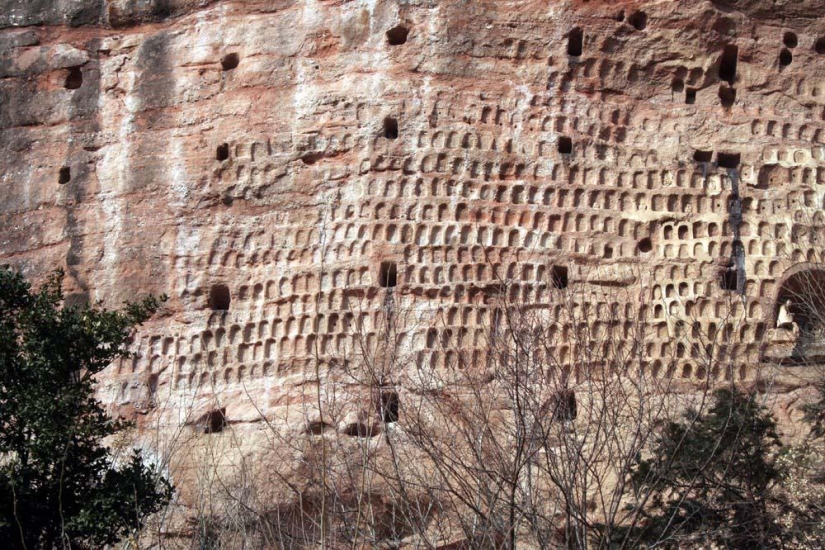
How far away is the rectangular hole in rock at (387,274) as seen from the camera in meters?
14.4

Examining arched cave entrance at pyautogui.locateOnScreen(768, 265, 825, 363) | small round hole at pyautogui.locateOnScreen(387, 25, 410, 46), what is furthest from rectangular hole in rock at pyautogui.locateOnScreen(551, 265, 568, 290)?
small round hole at pyautogui.locateOnScreen(387, 25, 410, 46)

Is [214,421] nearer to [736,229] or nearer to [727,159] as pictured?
[736,229]

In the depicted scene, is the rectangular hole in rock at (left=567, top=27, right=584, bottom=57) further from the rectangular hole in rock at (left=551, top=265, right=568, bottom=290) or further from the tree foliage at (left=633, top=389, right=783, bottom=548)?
the tree foliage at (left=633, top=389, right=783, bottom=548)

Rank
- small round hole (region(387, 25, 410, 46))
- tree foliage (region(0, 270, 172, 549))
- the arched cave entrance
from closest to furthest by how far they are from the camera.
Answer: tree foliage (region(0, 270, 172, 549)), the arched cave entrance, small round hole (region(387, 25, 410, 46))

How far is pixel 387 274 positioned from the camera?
47.4 feet

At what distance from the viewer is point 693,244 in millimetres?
14438

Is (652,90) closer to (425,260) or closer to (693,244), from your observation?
(693,244)

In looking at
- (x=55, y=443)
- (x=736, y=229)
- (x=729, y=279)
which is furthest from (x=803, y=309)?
(x=55, y=443)

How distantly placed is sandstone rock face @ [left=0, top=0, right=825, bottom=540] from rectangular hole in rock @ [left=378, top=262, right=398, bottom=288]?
3 centimetres

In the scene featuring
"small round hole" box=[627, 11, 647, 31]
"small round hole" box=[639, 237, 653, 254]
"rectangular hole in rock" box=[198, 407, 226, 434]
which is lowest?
"rectangular hole in rock" box=[198, 407, 226, 434]

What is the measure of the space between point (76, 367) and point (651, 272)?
5.97m

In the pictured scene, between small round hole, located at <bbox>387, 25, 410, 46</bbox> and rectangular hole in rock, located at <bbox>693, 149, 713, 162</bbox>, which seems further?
small round hole, located at <bbox>387, 25, 410, 46</bbox>

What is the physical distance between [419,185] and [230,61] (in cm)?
308

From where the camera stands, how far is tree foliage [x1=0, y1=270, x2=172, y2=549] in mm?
11281
